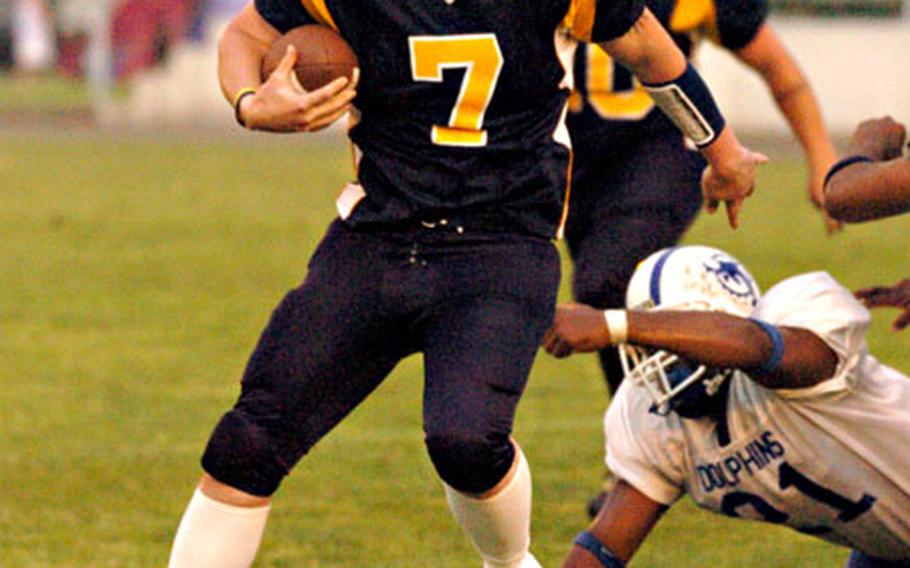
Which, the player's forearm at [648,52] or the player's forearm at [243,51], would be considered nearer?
the player's forearm at [243,51]

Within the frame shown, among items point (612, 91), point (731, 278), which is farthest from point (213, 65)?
point (731, 278)

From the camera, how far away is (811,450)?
174 inches

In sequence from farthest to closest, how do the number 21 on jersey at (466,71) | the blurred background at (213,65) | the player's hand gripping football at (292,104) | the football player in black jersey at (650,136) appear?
the blurred background at (213,65)
the football player in black jersey at (650,136)
the number 21 on jersey at (466,71)
the player's hand gripping football at (292,104)

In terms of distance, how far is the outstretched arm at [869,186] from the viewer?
438cm

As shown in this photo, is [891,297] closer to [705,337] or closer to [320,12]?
[705,337]

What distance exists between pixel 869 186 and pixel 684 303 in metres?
0.47

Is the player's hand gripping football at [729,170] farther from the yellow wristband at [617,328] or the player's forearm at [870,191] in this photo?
the yellow wristband at [617,328]

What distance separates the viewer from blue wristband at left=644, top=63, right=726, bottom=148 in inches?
183

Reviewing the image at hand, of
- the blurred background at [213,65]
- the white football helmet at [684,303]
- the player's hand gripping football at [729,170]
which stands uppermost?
the player's hand gripping football at [729,170]

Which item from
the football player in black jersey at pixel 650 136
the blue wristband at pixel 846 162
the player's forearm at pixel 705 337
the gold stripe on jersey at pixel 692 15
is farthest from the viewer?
the gold stripe on jersey at pixel 692 15

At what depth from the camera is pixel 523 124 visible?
447 centimetres

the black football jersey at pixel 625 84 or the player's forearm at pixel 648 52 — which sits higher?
the player's forearm at pixel 648 52

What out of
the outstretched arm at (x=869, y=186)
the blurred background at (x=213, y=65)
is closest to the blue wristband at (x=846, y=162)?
the outstretched arm at (x=869, y=186)

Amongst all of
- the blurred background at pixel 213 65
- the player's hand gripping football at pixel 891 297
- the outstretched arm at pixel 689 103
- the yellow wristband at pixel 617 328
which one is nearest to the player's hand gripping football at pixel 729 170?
the outstretched arm at pixel 689 103
